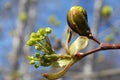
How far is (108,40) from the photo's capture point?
4.64 meters

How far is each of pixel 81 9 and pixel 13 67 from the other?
4295 mm

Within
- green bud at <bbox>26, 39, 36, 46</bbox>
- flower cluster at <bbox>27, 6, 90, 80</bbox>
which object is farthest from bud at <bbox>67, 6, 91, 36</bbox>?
green bud at <bbox>26, 39, 36, 46</bbox>

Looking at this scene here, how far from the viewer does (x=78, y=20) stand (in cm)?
95

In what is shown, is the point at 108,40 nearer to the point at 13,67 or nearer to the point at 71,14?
the point at 13,67

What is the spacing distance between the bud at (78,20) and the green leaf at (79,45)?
0.6 inches

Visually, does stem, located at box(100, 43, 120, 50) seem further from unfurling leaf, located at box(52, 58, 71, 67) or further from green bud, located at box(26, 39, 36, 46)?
green bud, located at box(26, 39, 36, 46)

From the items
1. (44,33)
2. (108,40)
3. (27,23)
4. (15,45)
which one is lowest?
(44,33)

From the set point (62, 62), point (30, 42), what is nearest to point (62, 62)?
point (62, 62)

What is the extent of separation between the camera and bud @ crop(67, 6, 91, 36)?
0.93 meters

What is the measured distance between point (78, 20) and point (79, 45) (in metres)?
0.07

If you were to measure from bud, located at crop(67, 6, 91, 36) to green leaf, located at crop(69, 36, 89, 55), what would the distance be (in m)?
0.02

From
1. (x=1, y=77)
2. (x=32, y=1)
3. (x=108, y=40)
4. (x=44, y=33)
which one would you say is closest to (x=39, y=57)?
(x=44, y=33)

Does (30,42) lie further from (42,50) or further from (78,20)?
(78,20)

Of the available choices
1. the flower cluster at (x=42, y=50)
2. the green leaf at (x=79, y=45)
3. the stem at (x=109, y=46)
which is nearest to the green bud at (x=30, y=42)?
the flower cluster at (x=42, y=50)
